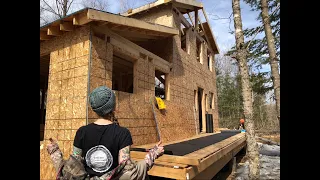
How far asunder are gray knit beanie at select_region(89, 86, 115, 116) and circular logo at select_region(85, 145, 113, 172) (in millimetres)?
355

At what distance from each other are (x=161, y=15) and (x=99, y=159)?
9.27 meters

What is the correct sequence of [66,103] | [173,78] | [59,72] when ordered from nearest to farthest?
1. [66,103]
2. [59,72]
3. [173,78]

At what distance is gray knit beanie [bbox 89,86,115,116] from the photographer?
215cm

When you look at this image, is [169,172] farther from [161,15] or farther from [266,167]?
[161,15]

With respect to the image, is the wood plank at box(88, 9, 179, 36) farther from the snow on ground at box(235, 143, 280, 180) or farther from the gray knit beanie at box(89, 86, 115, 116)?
the snow on ground at box(235, 143, 280, 180)

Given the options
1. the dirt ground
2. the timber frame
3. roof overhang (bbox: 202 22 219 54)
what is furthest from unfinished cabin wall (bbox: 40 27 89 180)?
roof overhang (bbox: 202 22 219 54)

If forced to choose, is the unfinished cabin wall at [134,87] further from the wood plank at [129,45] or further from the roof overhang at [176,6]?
the roof overhang at [176,6]

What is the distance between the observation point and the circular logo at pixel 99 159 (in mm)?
1981

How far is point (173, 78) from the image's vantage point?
31.5 ft

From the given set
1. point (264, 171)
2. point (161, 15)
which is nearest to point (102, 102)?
point (264, 171)

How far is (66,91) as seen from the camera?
18.9ft
